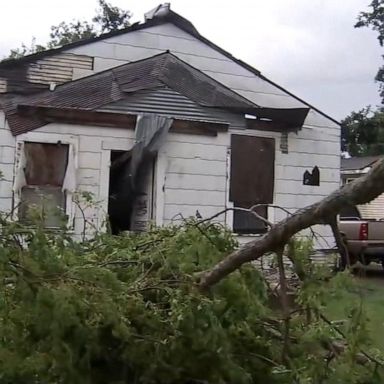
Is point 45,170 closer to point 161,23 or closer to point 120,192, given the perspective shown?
point 120,192

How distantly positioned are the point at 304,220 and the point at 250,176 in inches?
301

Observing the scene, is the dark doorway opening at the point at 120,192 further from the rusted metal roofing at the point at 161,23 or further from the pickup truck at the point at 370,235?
the pickup truck at the point at 370,235

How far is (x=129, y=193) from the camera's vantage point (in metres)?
10.1

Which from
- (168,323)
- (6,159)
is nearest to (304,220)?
(168,323)

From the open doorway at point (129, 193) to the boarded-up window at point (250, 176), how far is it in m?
1.22

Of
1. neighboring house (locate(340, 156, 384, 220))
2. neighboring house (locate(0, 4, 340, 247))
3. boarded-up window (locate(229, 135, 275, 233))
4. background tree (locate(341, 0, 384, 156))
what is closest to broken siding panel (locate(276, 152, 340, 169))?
neighboring house (locate(0, 4, 340, 247))

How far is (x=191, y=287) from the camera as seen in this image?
10.9ft

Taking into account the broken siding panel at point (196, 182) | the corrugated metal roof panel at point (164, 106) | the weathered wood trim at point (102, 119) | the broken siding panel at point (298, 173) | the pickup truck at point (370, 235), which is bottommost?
the pickup truck at point (370, 235)

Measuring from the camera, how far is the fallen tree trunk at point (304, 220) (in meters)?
2.51

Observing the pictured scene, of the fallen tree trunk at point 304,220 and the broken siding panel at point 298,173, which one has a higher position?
the broken siding panel at point 298,173

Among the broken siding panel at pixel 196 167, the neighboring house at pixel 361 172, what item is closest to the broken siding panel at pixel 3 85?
the broken siding panel at pixel 196 167

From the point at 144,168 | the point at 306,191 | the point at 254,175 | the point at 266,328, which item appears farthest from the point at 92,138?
the point at 266,328

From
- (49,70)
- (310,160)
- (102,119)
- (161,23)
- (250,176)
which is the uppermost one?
(161,23)

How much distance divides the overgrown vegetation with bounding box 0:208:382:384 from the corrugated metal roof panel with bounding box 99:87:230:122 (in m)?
6.42
